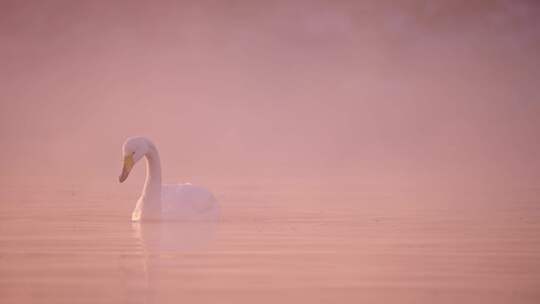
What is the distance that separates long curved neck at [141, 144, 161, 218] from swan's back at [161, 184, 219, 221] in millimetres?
119

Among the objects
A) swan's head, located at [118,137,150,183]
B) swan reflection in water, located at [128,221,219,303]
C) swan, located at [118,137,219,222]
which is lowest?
swan reflection in water, located at [128,221,219,303]

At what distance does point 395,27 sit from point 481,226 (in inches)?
3653

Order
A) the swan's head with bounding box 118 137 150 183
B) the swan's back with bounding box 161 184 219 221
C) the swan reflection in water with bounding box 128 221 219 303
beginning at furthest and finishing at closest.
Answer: the swan's head with bounding box 118 137 150 183, the swan's back with bounding box 161 184 219 221, the swan reflection in water with bounding box 128 221 219 303

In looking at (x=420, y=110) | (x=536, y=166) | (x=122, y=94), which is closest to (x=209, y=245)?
(x=536, y=166)

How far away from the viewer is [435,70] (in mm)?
86188

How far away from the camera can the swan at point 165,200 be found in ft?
46.9

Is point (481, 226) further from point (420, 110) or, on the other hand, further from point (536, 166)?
point (420, 110)

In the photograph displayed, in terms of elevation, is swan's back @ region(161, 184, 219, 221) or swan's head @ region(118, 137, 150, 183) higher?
swan's head @ region(118, 137, 150, 183)

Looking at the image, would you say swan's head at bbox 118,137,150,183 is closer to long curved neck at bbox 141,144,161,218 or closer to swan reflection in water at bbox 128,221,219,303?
A: long curved neck at bbox 141,144,161,218

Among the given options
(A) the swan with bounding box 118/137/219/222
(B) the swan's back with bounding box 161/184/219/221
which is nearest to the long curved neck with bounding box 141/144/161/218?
(A) the swan with bounding box 118/137/219/222

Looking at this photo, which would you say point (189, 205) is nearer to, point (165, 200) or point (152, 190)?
point (165, 200)

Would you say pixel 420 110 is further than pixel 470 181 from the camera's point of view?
Yes

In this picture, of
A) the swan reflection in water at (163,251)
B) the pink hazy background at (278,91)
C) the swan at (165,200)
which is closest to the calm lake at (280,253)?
the swan reflection in water at (163,251)

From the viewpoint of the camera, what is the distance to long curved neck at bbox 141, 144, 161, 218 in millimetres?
14219
